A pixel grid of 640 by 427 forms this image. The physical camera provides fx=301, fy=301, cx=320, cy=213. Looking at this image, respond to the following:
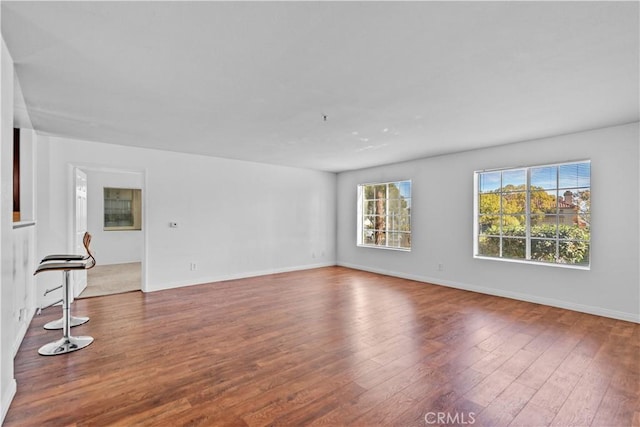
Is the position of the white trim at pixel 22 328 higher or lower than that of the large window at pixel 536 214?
lower

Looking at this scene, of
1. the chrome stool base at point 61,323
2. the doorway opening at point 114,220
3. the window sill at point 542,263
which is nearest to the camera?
the chrome stool base at point 61,323

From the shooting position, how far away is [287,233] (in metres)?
7.01

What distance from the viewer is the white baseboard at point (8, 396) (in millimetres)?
1907

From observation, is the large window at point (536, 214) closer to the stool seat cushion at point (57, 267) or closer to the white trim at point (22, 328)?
the stool seat cushion at point (57, 267)

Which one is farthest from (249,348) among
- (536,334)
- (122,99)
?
(536,334)

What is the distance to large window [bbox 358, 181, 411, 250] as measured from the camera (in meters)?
6.40

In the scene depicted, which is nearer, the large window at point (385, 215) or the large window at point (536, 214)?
the large window at point (536, 214)

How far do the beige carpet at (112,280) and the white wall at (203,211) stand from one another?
2.14 ft

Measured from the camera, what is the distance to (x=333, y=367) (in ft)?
8.43

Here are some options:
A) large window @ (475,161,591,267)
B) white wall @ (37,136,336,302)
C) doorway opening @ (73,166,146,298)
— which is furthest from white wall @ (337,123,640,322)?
doorway opening @ (73,166,146,298)

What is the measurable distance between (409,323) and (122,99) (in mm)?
3979

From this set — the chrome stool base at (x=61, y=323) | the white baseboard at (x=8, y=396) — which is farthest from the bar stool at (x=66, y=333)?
the white baseboard at (x=8, y=396)

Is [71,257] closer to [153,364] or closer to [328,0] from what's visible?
[153,364]

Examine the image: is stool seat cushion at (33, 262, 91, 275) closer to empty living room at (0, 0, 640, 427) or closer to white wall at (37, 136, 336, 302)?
empty living room at (0, 0, 640, 427)
